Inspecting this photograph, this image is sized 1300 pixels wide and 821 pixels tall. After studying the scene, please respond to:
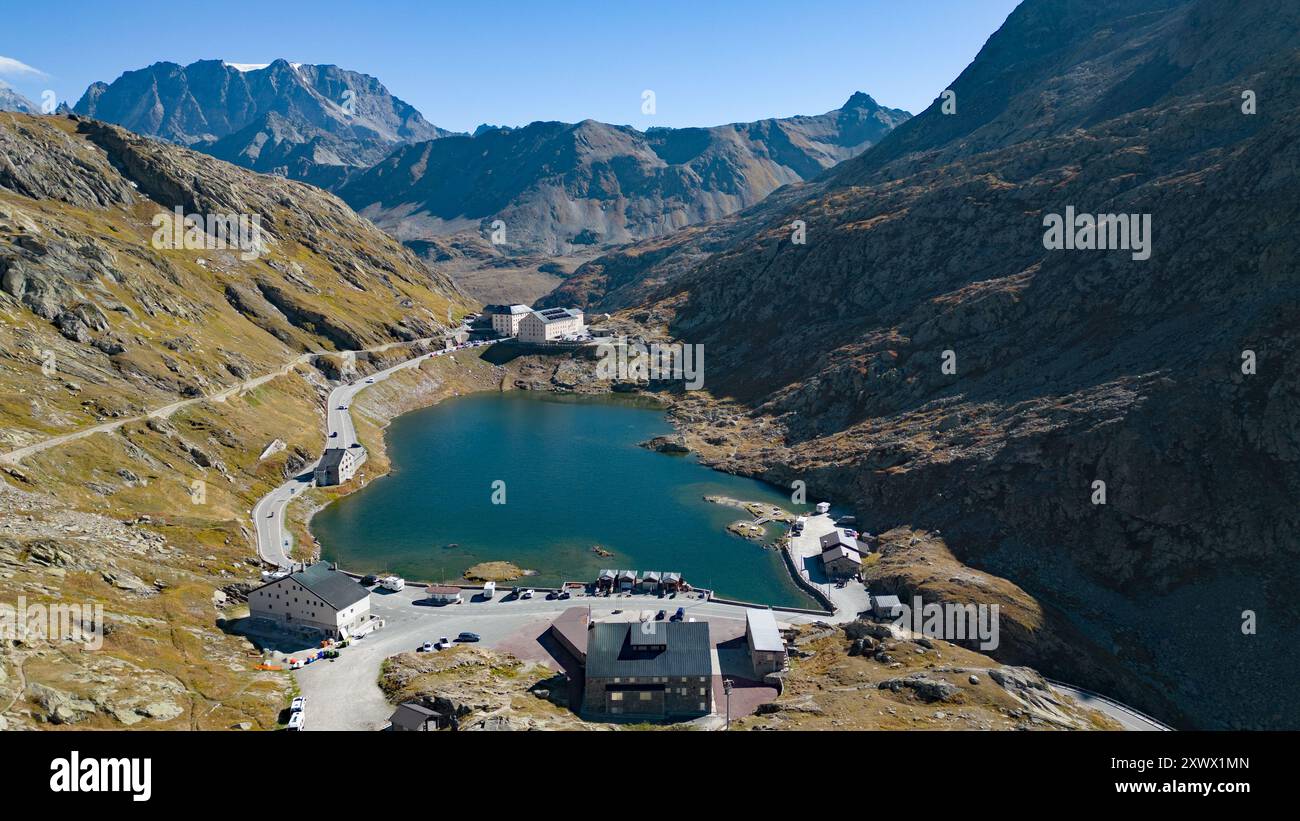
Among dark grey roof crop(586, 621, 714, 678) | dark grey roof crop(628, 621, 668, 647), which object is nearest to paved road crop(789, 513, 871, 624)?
dark grey roof crop(586, 621, 714, 678)

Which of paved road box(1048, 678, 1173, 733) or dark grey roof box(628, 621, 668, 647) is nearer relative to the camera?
dark grey roof box(628, 621, 668, 647)

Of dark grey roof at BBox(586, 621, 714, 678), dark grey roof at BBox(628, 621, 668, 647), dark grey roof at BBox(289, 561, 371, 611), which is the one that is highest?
dark grey roof at BBox(289, 561, 371, 611)

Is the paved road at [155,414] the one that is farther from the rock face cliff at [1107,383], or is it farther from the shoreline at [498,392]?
the rock face cliff at [1107,383]

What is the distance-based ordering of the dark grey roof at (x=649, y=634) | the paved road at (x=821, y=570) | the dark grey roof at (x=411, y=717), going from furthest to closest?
the paved road at (x=821, y=570) < the dark grey roof at (x=649, y=634) < the dark grey roof at (x=411, y=717)

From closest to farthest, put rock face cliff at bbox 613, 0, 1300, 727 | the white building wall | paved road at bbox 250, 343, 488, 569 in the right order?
the white building wall < rock face cliff at bbox 613, 0, 1300, 727 < paved road at bbox 250, 343, 488, 569


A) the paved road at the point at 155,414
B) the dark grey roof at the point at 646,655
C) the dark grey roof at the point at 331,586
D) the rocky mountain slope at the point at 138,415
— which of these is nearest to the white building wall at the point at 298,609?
the dark grey roof at the point at 331,586

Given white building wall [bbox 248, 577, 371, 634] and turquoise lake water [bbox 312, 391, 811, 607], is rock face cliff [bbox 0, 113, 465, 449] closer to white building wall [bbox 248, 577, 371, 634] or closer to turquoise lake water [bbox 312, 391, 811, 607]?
turquoise lake water [bbox 312, 391, 811, 607]

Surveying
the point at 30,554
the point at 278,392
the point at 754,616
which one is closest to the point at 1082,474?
the point at 754,616

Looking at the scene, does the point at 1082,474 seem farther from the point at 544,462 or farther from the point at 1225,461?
the point at 544,462

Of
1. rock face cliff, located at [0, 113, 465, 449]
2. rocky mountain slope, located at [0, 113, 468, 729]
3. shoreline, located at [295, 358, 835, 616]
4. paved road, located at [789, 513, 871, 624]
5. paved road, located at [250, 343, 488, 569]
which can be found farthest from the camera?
rock face cliff, located at [0, 113, 465, 449]
